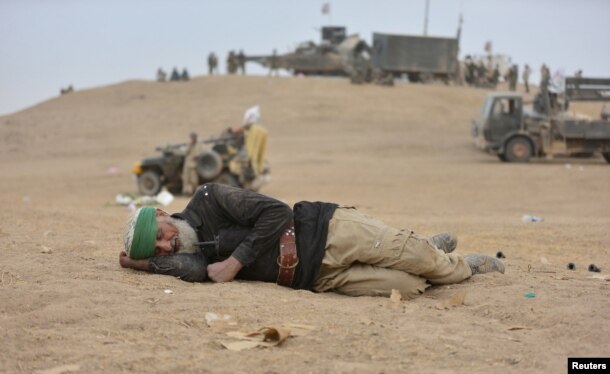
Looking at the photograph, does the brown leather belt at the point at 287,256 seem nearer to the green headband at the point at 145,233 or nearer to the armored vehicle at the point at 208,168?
the green headband at the point at 145,233

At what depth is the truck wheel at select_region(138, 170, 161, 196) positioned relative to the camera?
1956 centimetres

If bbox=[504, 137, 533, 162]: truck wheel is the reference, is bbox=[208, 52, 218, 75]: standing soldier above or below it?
above

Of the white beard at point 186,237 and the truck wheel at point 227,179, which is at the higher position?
the white beard at point 186,237

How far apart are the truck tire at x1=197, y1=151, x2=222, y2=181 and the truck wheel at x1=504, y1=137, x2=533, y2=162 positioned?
1088 centimetres

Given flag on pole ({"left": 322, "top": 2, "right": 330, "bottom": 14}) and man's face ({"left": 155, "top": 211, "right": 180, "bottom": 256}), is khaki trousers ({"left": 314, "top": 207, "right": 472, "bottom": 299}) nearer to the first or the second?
man's face ({"left": 155, "top": 211, "right": 180, "bottom": 256})

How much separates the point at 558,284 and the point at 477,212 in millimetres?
10686

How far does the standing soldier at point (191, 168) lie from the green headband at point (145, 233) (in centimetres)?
1263

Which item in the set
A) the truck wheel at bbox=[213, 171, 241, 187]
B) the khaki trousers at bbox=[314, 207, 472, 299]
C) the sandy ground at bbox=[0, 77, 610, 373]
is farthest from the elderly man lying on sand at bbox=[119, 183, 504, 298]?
the truck wheel at bbox=[213, 171, 241, 187]

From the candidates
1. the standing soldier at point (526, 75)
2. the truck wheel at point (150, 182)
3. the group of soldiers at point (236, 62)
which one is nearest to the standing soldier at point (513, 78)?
the standing soldier at point (526, 75)

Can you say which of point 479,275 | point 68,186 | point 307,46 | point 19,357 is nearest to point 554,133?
point 68,186

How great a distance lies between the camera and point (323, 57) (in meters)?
50.8

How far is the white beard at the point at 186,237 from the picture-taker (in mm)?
6219

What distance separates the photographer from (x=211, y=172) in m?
18.7

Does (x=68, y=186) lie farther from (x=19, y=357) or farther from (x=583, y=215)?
(x=19, y=357)
